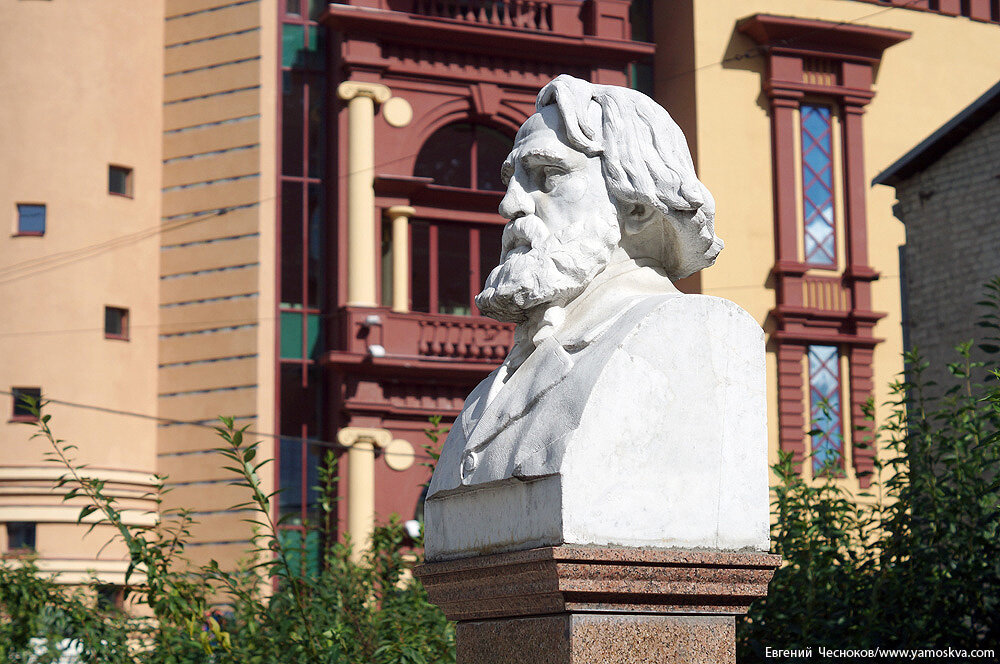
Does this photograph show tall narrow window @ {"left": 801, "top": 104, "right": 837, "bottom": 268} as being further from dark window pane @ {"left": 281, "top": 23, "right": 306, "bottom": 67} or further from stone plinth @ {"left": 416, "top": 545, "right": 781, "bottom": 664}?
stone plinth @ {"left": 416, "top": 545, "right": 781, "bottom": 664}

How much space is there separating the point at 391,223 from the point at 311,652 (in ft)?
49.0

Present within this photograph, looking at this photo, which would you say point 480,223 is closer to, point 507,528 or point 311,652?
point 311,652

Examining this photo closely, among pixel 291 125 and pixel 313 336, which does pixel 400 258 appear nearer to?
pixel 313 336

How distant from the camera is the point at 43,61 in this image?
21031mm

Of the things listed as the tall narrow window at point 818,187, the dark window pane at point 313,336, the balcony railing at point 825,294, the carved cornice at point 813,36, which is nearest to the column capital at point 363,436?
the dark window pane at point 313,336

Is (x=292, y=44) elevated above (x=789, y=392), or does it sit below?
above

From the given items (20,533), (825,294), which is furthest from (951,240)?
(20,533)

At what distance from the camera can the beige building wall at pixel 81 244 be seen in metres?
20.6

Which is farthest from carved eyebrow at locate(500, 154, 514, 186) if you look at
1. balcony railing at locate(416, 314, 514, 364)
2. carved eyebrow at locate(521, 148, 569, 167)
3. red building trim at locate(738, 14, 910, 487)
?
red building trim at locate(738, 14, 910, 487)

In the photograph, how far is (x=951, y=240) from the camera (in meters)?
17.9

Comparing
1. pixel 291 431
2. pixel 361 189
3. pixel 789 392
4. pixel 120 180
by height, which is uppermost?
pixel 120 180

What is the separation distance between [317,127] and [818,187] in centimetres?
729

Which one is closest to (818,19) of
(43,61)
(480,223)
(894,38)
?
(894,38)

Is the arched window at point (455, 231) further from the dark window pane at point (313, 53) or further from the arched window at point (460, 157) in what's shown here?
the dark window pane at point (313, 53)
